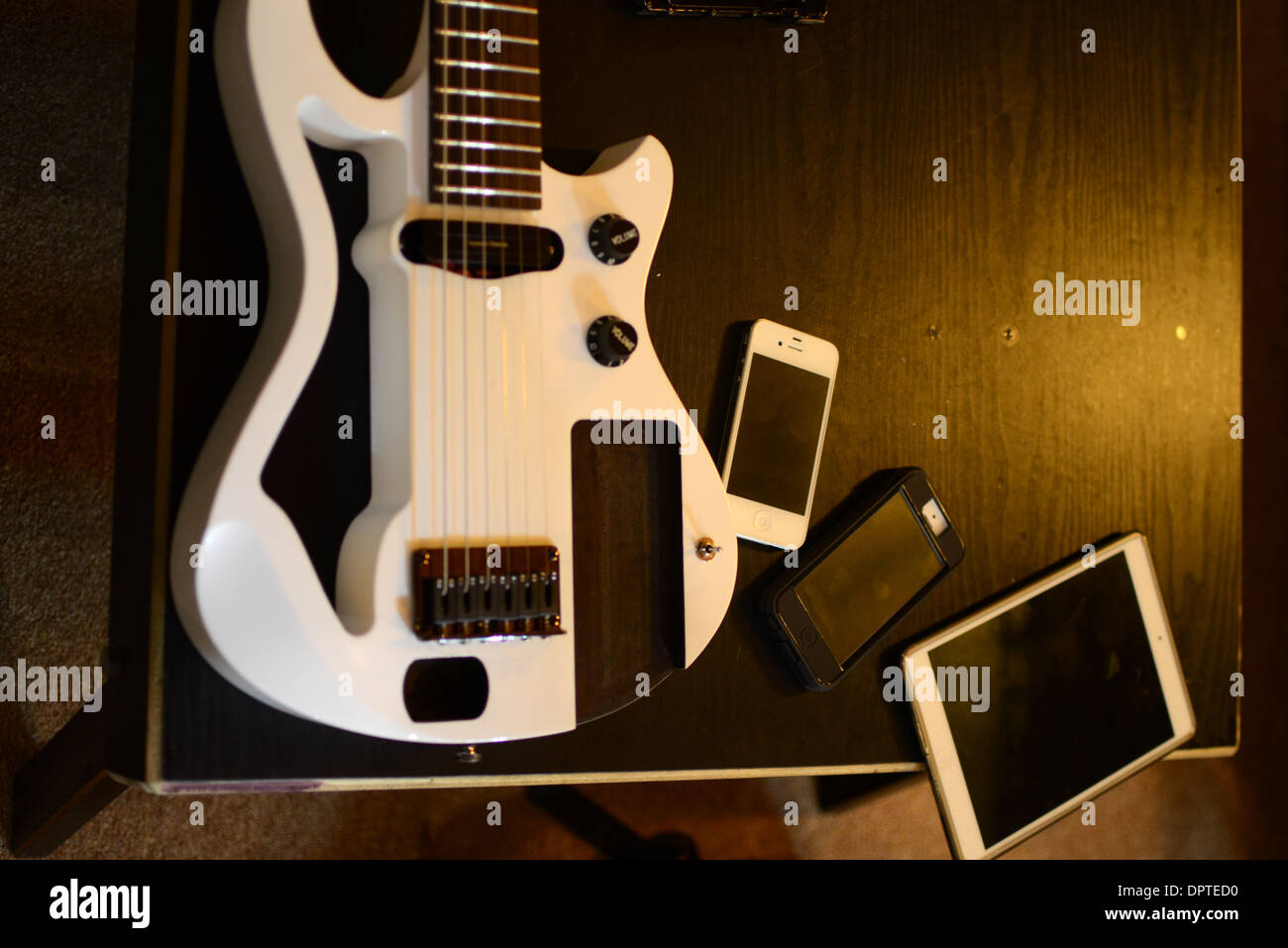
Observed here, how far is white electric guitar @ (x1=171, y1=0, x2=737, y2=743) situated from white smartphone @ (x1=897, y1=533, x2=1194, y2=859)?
1.29 ft

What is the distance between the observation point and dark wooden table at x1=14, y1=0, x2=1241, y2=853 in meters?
0.70

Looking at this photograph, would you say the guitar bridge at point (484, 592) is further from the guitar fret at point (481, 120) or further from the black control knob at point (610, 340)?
the guitar fret at point (481, 120)

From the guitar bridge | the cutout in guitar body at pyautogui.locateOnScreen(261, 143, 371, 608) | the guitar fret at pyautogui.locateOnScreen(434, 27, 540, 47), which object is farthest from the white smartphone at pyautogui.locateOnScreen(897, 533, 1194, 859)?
the guitar fret at pyautogui.locateOnScreen(434, 27, 540, 47)

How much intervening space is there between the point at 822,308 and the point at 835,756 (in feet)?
1.42

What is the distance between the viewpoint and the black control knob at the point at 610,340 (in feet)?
2.25

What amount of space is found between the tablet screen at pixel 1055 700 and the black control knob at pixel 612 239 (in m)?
0.48

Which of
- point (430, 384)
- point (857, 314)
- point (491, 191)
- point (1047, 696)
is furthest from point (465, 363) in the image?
point (1047, 696)

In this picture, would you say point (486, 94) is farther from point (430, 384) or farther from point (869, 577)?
point (869, 577)

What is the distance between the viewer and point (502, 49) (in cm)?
68

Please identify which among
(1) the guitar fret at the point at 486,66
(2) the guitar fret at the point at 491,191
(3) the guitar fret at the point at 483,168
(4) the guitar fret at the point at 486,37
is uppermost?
(4) the guitar fret at the point at 486,37

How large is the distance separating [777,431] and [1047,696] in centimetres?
38

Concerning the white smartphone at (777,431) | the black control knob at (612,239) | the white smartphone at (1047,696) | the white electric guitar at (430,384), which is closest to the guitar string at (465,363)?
the white electric guitar at (430,384)

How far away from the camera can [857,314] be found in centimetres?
88

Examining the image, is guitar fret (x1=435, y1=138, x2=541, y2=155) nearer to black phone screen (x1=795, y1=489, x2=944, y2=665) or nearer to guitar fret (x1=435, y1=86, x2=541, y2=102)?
guitar fret (x1=435, y1=86, x2=541, y2=102)
